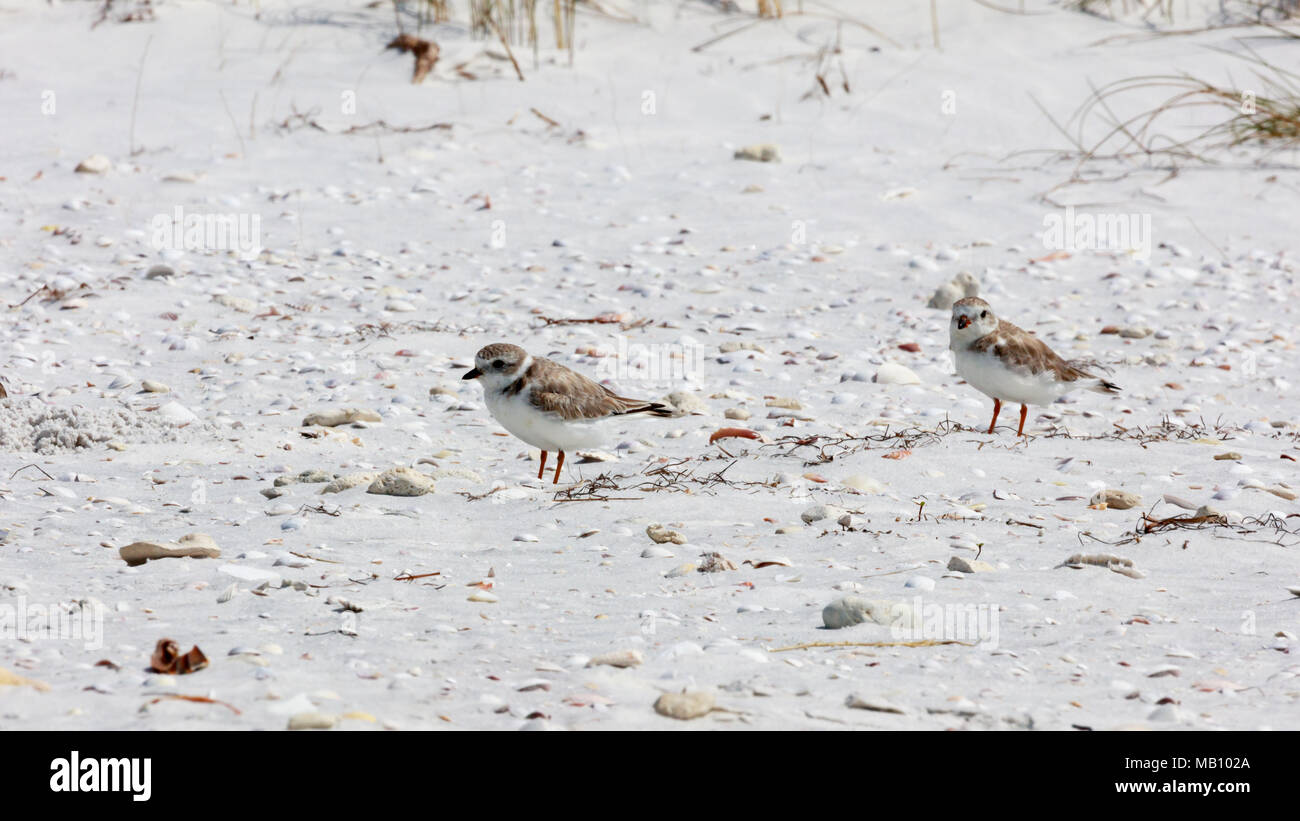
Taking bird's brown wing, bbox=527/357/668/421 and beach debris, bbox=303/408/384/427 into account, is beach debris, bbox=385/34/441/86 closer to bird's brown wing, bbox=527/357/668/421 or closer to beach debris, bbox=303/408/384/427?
beach debris, bbox=303/408/384/427

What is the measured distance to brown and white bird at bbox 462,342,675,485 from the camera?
18.5 ft

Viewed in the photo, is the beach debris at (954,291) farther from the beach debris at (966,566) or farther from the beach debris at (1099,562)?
the beach debris at (966,566)

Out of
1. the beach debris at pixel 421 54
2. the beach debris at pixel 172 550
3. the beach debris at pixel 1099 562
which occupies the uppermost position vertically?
the beach debris at pixel 421 54

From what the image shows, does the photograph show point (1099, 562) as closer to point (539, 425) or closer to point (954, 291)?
point (539, 425)

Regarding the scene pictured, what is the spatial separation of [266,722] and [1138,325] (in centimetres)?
675

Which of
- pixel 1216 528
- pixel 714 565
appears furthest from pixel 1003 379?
pixel 714 565

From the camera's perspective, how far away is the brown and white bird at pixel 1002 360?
6273 mm

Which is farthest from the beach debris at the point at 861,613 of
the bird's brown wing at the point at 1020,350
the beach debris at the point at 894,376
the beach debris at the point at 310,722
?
the beach debris at the point at 894,376

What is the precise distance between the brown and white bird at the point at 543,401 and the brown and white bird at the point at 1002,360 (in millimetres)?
1726

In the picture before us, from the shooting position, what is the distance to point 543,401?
5617 millimetres

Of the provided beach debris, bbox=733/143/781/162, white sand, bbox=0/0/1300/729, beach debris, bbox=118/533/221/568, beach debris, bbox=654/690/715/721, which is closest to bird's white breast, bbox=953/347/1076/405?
white sand, bbox=0/0/1300/729

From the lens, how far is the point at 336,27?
1294cm

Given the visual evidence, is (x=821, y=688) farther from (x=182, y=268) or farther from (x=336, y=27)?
(x=336, y=27)

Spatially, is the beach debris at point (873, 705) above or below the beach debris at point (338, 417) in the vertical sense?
above
